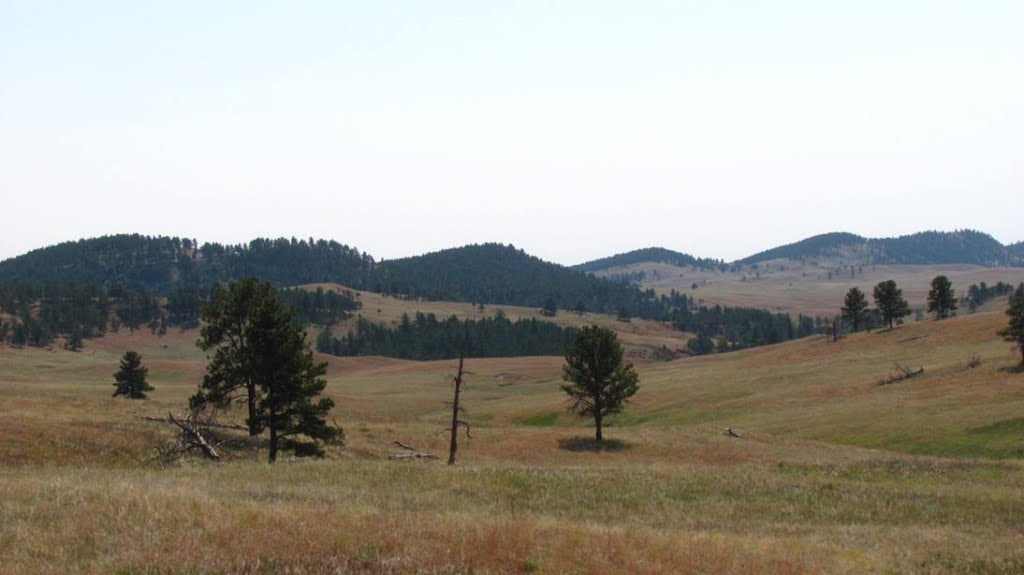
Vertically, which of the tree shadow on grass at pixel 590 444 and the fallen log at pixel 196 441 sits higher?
the fallen log at pixel 196 441

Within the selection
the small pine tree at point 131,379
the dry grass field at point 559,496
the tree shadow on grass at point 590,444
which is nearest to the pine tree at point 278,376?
the dry grass field at point 559,496

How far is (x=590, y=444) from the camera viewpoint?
169ft

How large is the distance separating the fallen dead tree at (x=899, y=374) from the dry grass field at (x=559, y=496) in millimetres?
1958

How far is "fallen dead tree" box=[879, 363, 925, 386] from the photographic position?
74.4m

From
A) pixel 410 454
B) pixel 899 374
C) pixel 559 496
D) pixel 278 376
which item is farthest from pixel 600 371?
pixel 899 374

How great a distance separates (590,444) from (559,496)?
27610 millimetres

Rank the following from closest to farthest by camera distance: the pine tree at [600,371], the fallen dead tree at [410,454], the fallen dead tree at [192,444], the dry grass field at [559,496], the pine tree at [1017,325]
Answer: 1. the dry grass field at [559,496]
2. the fallen dead tree at [192,444]
3. the fallen dead tree at [410,454]
4. the pine tree at [600,371]
5. the pine tree at [1017,325]

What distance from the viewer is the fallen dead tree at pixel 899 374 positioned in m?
74.4

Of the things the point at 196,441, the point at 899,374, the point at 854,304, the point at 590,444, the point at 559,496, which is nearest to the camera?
the point at 559,496

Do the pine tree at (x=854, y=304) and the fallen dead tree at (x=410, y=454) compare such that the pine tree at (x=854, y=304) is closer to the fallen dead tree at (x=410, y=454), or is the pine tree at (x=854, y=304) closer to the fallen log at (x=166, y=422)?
the fallen dead tree at (x=410, y=454)

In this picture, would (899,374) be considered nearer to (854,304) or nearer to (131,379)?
(854,304)

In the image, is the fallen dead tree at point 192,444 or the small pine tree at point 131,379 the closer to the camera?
the fallen dead tree at point 192,444

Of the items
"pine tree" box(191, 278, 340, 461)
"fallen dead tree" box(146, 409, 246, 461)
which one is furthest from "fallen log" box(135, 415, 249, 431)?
"fallen dead tree" box(146, 409, 246, 461)

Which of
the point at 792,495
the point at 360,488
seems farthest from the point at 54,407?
the point at 792,495
